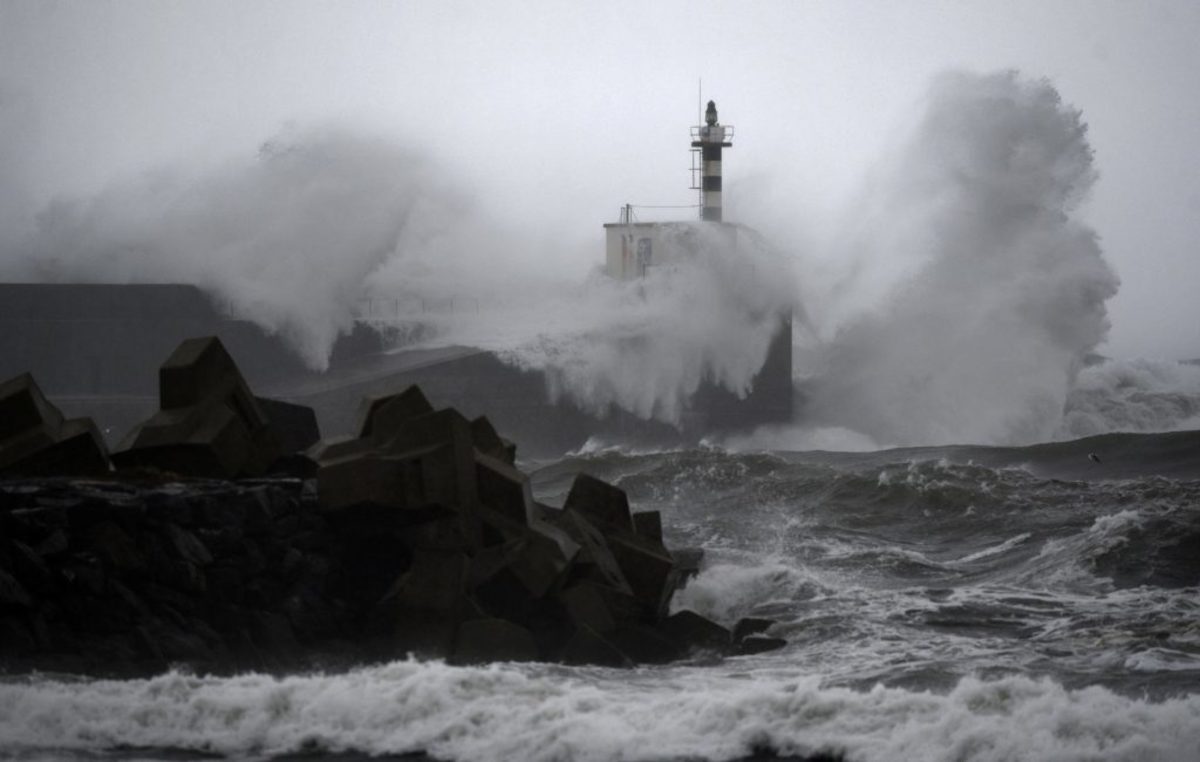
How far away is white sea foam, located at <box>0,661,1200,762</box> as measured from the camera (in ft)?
27.0

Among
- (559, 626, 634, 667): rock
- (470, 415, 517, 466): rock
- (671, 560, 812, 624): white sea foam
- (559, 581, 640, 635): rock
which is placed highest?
(470, 415, 517, 466): rock

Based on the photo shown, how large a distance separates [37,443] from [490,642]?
3.57 m

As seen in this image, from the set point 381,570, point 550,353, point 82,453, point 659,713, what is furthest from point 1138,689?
point 550,353

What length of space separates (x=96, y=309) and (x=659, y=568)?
62.8 ft

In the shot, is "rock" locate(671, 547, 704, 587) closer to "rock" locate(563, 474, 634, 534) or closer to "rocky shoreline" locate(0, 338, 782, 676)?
"rock" locate(563, 474, 634, 534)

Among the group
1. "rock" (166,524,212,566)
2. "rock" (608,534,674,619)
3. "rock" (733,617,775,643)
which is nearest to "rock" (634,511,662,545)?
"rock" (608,534,674,619)

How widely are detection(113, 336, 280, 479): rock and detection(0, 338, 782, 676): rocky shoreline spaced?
1 cm

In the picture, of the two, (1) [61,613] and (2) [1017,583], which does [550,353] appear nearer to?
(2) [1017,583]

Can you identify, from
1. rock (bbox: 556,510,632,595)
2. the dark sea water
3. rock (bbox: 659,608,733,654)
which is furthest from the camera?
rock (bbox: 556,510,632,595)

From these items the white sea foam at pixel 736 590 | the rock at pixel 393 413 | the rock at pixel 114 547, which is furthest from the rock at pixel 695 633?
the rock at pixel 114 547

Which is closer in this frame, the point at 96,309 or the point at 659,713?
the point at 659,713

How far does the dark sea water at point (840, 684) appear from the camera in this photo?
8398mm

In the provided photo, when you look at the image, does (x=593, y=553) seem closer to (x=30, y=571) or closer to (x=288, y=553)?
(x=288, y=553)

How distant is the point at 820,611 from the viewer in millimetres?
12266
